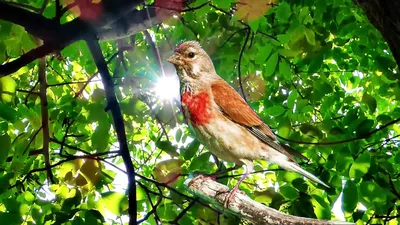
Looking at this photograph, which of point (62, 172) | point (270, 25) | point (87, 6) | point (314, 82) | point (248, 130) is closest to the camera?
point (248, 130)

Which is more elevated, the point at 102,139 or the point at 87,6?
the point at 87,6

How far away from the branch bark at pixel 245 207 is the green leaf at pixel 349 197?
20.8 inches

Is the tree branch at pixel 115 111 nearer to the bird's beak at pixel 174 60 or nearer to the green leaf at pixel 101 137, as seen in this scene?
the green leaf at pixel 101 137

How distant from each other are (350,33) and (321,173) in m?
A: 0.86

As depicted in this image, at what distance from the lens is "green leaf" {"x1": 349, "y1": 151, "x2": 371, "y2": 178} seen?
2.00 meters

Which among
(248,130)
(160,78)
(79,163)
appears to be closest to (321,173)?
(248,130)

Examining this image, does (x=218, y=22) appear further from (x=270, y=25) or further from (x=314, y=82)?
(x=314, y=82)

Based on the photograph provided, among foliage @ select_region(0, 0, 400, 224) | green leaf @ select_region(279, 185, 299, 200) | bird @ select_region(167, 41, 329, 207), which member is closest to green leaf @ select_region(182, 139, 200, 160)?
foliage @ select_region(0, 0, 400, 224)

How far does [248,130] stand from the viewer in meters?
1.79

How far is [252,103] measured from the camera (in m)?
2.93

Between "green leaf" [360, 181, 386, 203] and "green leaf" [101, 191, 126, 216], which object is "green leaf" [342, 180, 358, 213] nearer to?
"green leaf" [360, 181, 386, 203]

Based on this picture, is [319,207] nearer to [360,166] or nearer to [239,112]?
[360,166]

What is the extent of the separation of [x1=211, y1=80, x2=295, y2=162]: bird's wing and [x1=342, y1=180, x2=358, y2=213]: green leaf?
39cm

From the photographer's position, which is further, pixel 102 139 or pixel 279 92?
pixel 279 92
